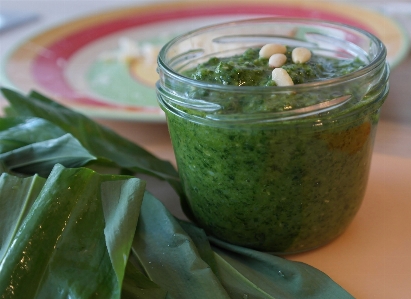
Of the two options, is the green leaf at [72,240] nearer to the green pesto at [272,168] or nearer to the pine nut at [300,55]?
the green pesto at [272,168]

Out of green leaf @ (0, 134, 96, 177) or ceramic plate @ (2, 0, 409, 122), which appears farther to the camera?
ceramic plate @ (2, 0, 409, 122)

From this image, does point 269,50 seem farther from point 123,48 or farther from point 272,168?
point 123,48

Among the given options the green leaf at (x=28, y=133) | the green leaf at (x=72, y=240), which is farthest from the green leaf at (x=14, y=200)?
the green leaf at (x=28, y=133)

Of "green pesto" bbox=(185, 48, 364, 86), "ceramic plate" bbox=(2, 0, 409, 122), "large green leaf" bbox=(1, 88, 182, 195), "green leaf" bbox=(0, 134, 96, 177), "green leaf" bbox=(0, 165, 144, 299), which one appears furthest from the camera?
"ceramic plate" bbox=(2, 0, 409, 122)

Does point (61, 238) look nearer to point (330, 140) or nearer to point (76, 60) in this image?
point (330, 140)

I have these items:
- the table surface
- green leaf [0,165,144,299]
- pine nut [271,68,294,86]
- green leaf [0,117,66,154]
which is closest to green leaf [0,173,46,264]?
green leaf [0,165,144,299]

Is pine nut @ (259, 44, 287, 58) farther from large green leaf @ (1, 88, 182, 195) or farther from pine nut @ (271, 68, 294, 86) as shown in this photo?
large green leaf @ (1, 88, 182, 195)

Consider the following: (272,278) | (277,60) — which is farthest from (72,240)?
(277,60)
